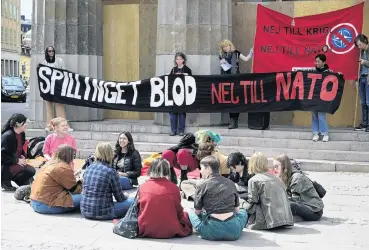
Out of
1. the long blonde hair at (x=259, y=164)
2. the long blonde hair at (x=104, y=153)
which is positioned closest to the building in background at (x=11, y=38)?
the long blonde hair at (x=104, y=153)

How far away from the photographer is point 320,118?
1312 cm

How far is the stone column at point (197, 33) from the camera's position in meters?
14.5

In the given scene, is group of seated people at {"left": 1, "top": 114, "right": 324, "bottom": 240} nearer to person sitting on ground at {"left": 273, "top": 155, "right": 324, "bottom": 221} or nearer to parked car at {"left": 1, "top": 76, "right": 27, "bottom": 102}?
person sitting on ground at {"left": 273, "top": 155, "right": 324, "bottom": 221}

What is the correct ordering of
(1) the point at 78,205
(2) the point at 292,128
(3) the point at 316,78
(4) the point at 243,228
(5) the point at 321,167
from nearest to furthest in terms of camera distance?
(4) the point at 243,228
(1) the point at 78,205
(5) the point at 321,167
(3) the point at 316,78
(2) the point at 292,128

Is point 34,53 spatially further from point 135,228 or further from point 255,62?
point 135,228

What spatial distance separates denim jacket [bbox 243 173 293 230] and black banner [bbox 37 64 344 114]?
5.70 m

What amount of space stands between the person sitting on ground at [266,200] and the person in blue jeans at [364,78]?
6.27m

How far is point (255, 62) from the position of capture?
14.7m

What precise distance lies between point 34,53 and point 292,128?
675 cm

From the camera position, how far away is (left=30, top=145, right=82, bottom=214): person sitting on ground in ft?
27.3

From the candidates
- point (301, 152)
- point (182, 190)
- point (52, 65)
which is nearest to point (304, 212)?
point (182, 190)

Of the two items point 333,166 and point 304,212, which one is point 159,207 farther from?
point 333,166

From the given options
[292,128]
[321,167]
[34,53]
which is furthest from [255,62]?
[34,53]

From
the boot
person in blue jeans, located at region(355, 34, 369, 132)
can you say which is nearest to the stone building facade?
the boot
